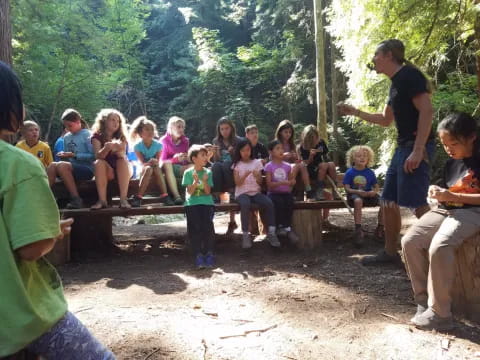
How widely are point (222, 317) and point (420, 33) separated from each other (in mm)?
4597

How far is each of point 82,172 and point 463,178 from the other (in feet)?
13.2

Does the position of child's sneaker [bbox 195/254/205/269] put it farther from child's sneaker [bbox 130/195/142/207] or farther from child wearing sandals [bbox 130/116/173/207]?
child's sneaker [bbox 130/195/142/207]

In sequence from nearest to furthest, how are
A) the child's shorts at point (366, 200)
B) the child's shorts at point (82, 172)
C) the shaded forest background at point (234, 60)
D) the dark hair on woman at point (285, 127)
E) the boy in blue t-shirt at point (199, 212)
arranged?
the boy in blue t-shirt at point (199, 212)
the child's shorts at point (82, 172)
the child's shorts at point (366, 200)
the dark hair on woman at point (285, 127)
the shaded forest background at point (234, 60)

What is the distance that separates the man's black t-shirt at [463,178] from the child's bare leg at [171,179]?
3199mm

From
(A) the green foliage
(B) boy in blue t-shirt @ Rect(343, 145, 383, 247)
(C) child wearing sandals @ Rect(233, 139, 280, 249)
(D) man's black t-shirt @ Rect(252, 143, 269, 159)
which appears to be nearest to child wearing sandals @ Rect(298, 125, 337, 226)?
(B) boy in blue t-shirt @ Rect(343, 145, 383, 247)

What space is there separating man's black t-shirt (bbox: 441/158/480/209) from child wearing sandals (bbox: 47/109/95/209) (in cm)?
385

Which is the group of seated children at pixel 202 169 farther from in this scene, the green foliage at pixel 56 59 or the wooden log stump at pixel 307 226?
the green foliage at pixel 56 59

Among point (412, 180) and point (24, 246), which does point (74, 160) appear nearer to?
point (412, 180)

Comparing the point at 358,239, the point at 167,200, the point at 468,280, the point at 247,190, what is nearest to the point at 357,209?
the point at 358,239

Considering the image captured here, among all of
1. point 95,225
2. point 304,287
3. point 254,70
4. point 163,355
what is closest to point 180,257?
point 95,225

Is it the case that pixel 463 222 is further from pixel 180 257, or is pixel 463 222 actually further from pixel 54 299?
pixel 180 257

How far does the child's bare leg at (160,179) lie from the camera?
16.6ft

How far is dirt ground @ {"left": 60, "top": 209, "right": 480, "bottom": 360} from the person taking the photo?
238cm

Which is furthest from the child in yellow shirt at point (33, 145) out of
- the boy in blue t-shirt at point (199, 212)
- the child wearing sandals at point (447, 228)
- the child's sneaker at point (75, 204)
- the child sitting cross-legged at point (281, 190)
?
the child wearing sandals at point (447, 228)
